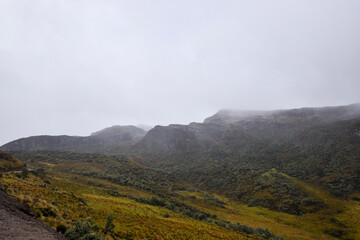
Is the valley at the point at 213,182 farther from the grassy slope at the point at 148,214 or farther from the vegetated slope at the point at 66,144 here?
the vegetated slope at the point at 66,144

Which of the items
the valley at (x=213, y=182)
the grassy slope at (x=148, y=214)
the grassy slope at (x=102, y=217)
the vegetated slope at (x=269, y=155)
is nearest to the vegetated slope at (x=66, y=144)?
the valley at (x=213, y=182)

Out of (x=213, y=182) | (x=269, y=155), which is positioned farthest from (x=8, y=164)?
(x=269, y=155)

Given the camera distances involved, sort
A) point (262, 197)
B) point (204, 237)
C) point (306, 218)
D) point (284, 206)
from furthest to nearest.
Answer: point (262, 197), point (284, 206), point (306, 218), point (204, 237)

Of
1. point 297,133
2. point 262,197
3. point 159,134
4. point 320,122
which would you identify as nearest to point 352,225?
point 262,197

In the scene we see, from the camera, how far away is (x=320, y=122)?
11569cm

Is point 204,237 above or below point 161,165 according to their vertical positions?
above

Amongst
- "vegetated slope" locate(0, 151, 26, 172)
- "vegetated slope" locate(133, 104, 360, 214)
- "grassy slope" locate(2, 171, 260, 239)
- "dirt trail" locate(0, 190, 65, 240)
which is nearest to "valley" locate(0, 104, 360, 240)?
"grassy slope" locate(2, 171, 260, 239)

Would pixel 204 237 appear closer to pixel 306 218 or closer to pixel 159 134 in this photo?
pixel 306 218

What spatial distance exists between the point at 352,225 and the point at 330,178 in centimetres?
3132

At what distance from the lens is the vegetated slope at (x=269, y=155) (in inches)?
2320

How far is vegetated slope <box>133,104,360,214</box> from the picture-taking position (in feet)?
193

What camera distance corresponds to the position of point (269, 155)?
9412 centimetres

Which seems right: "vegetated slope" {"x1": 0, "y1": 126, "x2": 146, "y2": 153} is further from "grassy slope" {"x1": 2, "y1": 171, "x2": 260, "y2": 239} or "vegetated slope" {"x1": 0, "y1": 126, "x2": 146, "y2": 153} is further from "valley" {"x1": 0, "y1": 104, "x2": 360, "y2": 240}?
"grassy slope" {"x1": 2, "y1": 171, "x2": 260, "y2": 239}

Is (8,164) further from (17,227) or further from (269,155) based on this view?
(269,155)
